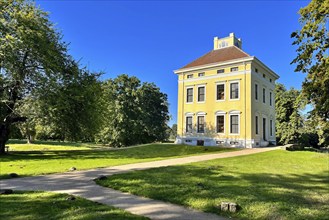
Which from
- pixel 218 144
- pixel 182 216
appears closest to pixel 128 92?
pixel 218 144

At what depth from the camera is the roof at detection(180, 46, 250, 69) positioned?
96.2 ft

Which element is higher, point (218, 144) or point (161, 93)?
point (161, 93)

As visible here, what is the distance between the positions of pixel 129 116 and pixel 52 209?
1556 inches

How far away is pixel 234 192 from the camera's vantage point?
25.3 feet

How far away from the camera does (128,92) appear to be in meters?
46.2

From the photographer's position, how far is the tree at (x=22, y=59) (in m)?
18.3

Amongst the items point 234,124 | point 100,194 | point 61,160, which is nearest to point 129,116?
point 234,124

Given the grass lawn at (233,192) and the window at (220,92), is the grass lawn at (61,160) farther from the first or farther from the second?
the window at (220,92)

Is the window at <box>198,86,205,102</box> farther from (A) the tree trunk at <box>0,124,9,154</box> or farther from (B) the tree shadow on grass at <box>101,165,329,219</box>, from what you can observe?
(B) the tree shadow on grass at <box>101,165,329,219</box>

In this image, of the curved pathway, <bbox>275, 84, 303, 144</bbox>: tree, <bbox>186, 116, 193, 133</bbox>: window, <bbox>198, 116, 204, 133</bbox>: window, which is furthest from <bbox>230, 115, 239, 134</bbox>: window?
the curved pathway

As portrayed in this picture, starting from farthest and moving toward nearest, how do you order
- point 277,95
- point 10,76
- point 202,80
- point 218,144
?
1. point 277,95
2. point 202,80
3. point 218,144
4. point 10,76

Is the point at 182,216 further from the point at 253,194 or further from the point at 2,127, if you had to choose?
the point at 2,127

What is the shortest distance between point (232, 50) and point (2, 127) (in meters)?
24.2

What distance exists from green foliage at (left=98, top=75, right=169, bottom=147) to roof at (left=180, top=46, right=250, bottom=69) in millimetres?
14607
